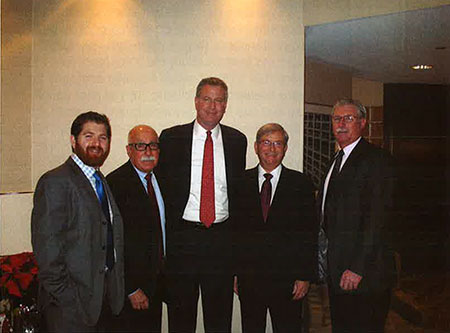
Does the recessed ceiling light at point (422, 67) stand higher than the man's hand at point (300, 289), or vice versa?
the recessed ceiling light at point (422, 67)

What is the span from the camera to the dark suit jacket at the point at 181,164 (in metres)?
1.77

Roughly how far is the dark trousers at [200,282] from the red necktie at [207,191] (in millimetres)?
86

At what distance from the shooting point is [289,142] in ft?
5.97

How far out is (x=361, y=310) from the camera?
5.95ft

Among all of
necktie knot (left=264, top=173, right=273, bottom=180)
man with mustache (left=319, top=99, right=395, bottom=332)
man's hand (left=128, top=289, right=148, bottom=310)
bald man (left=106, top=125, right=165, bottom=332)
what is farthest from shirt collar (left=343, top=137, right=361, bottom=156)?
man's hand (left=128, top=289, right=148, bottom=310)

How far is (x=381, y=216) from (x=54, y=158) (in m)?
1.31

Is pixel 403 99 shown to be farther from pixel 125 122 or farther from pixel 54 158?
pixel 54 158

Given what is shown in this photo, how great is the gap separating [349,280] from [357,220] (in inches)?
9.5

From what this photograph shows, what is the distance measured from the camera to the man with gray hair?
1795 mm

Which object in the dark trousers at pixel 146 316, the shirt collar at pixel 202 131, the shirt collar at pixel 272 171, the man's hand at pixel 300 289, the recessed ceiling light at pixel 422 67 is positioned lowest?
the dark trousers at pixel 146 316

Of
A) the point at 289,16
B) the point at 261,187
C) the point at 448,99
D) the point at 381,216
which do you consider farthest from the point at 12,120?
the point at 448,99

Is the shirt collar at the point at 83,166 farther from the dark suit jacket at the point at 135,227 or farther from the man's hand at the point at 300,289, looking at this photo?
the man's hand at the point at 300,289

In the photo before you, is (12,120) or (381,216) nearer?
(381,216)

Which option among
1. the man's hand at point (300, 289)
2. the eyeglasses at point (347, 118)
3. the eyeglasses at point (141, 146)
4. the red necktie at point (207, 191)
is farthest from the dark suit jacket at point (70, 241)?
the eyeglasses at point (347, 118)
